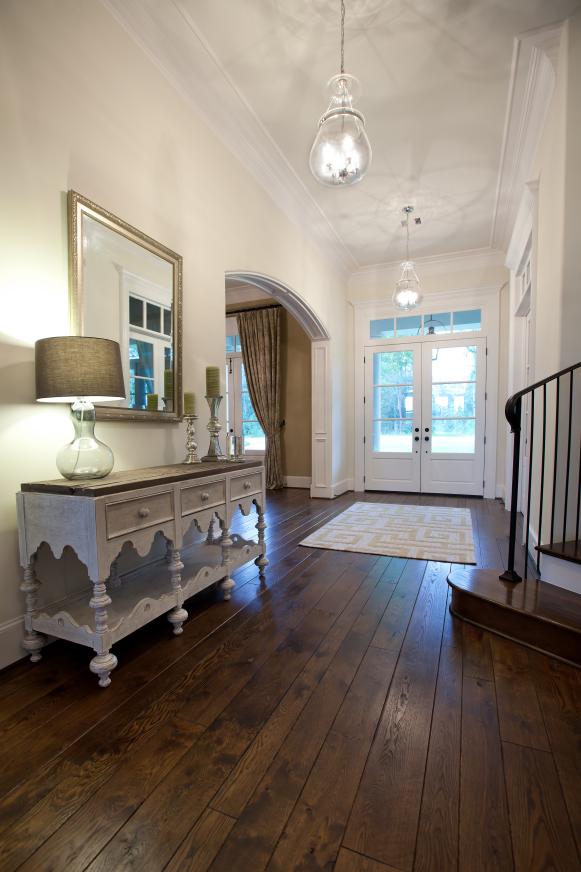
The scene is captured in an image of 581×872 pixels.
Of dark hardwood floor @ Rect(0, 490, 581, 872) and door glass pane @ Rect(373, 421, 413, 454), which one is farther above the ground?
door glass pane @ Rect(373, 421, 413, 454)

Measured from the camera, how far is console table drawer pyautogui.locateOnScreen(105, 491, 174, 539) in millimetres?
1710

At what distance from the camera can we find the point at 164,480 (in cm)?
198

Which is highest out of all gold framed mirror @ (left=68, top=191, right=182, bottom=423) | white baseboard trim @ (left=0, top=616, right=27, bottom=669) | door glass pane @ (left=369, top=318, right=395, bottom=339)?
door glass pane @ (left=369, top=318, right=395, bottom=339)

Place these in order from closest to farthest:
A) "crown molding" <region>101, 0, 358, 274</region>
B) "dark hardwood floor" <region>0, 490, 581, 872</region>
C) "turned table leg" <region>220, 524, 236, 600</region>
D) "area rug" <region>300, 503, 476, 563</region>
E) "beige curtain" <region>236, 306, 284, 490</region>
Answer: "dark hardwood floor" <region>0, 490, 581, 872</region> < "crown molding" <region>101, 0, 358, 274</region> < "turned table leg" <region>220, 524, 236, 600</region> < "area rug" <region>300, 503, 476, 563</region> < "beige curtain" <region>236, 306, 284, 490</region>

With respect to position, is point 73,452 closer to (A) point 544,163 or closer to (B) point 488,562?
(B) point 488,562

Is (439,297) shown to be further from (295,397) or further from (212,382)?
(212,382)

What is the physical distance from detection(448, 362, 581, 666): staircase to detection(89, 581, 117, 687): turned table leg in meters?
1.75

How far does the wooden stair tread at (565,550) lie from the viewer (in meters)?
2.18

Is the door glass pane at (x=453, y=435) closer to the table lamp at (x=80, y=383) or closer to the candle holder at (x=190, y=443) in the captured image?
the candle holder at (x=190, y=443)

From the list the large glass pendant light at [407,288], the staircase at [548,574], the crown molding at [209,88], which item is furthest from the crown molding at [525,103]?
the staircase at [548,574]

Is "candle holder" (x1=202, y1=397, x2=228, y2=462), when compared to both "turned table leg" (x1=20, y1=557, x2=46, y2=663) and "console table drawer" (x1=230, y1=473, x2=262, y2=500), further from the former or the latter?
"turned table leg" (x1=20, y1=557, x2=46, y2=663)

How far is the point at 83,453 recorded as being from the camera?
1.85 m

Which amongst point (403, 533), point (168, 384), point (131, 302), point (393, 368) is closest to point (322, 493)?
point (403, 533)

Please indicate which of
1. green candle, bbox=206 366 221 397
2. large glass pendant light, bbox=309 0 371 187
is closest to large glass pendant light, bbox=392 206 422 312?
large glass pendant light, bbox=309 0 371 187
